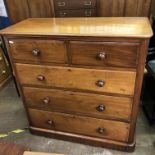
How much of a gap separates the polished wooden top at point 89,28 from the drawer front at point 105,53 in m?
0.07

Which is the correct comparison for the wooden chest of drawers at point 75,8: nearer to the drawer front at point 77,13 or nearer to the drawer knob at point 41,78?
the drawer front at point 77,13

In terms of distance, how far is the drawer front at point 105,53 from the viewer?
1062mm

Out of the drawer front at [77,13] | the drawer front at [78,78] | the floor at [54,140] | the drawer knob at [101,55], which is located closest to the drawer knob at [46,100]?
the drawer front at [78,78]

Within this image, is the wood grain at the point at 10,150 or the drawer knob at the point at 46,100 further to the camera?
the drawer knob at the point at 46,100

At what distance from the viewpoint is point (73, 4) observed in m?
1.51

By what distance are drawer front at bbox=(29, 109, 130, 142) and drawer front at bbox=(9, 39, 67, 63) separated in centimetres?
52

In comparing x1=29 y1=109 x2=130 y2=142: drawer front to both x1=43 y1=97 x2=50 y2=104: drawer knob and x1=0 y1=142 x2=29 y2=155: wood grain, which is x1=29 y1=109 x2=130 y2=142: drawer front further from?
x1=0 y1=142 x2=29 y2=155: wood grain

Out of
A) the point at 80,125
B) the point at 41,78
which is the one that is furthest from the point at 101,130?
the point at 41,78

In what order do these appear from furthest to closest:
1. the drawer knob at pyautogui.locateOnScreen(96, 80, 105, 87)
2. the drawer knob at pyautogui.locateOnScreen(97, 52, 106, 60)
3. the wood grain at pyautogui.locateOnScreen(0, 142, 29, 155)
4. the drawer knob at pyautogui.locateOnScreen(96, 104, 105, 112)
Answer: the drawer knob at pyautogui.locateOnScreen(96, 104, 105, 112)
the drawer knob at pyautogui.locateOnScreen(96, 80, 105, 87)
the drawer knob at pyautogui.locateOnScreen(97, 52, 106, 60)
the wood grain at pyautogui.locateOnScreen(0, 142, 29, 155)

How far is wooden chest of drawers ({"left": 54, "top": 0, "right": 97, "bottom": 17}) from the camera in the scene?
1495 millimetres

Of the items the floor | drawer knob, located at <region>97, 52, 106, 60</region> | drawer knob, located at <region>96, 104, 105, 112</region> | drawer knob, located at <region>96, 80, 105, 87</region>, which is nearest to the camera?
drawer knob, located at <region>97, 52, 106, 60</region>

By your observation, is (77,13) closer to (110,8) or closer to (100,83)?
(110,8)

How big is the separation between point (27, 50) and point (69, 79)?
14.5 inches

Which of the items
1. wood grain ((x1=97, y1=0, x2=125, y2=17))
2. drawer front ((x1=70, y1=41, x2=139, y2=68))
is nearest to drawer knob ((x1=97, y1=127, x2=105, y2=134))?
drawer front ((x1=70, y1=41, x2=139, y2=68))
